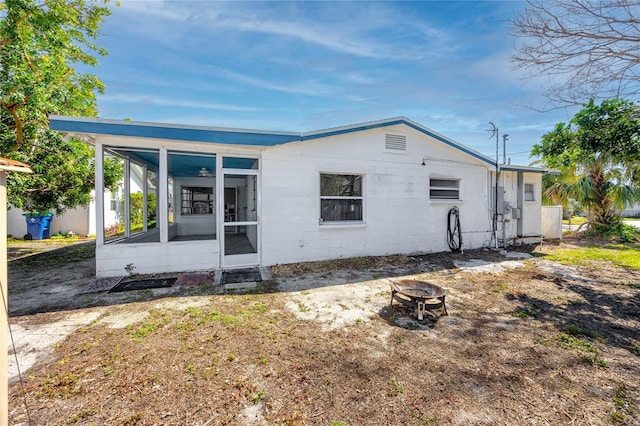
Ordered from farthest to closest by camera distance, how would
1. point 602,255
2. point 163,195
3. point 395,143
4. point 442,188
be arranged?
point 442,188 < point 602,255 < point 395,143 < point 163,195

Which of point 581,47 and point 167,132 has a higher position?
point 581,47

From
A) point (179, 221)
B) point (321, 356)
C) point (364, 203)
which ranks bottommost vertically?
point (321, 356)

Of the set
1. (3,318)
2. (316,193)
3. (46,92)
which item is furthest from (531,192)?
(46,92)

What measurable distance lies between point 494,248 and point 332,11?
29.7 feet

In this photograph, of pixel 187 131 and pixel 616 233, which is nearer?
pixel 187 131

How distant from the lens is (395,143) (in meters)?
7.72

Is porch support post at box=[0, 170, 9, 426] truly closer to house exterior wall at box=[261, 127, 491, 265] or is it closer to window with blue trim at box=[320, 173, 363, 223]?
house exterior wall at box=[261, 127, 491, 265]

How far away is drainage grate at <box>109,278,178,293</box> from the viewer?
4867 millimetres

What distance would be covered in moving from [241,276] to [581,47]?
8.17 m

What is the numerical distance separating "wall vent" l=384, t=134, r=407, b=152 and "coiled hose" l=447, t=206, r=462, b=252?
2.74 m

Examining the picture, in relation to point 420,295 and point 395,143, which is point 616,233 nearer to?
point 395,143

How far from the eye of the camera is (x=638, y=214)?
30.5 meters

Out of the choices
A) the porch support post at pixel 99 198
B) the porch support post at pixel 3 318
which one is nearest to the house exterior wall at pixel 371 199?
the porch support post at pixel 99 198

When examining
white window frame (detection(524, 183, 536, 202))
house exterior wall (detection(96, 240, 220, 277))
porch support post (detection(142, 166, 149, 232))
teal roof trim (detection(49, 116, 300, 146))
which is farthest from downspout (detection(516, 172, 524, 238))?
porch support post (detection(142, 166, 149, 232))
